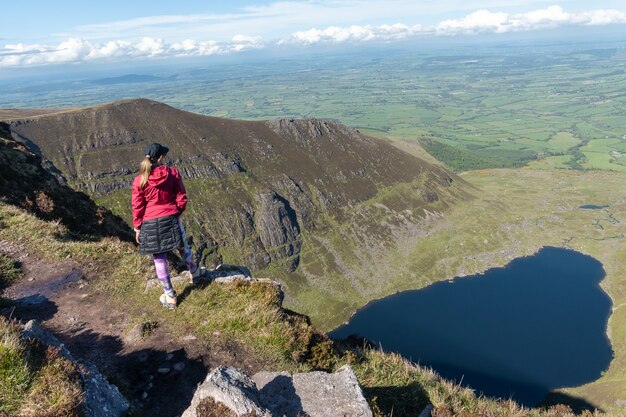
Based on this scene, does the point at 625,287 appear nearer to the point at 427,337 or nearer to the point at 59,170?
the point at 427,337

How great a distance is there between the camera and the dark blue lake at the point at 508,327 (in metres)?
112

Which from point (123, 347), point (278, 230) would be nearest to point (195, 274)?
point (123, 347)

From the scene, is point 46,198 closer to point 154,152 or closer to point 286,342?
point 154,152

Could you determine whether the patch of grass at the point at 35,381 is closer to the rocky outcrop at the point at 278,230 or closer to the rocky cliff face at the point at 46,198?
the rocky cliff face at the point at 46,198

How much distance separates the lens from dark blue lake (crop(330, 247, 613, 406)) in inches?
4414

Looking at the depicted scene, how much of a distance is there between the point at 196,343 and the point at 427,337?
13338 centimetres

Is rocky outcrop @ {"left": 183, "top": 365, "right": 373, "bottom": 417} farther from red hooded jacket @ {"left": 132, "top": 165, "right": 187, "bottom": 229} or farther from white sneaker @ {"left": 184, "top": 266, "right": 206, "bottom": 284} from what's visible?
white sneaker @ {"left": 184, "top": 266, "right": 206, "bottom": 284}

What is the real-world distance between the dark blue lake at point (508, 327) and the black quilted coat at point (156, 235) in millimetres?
95557

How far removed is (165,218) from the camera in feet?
45.9

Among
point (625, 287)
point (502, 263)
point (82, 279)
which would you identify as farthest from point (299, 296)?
point (82, 279)

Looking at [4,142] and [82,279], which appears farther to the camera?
[4,142]

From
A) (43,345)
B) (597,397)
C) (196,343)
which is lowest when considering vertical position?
(597,397)

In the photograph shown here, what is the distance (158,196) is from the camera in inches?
544

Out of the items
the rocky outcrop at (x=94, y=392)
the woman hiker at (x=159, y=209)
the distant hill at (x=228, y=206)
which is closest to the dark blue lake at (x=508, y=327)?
the distant hill at (x=228, y=206)
